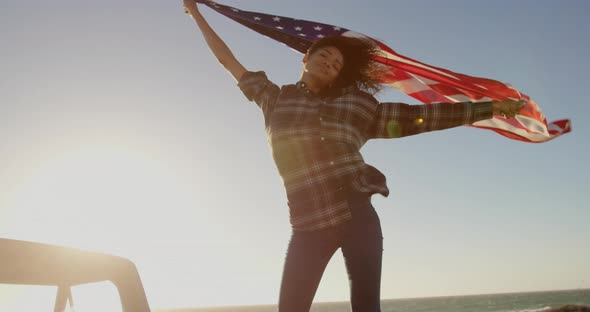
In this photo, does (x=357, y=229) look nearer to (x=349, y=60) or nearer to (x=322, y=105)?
(x=322, y=105)

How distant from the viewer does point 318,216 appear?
2920 mm

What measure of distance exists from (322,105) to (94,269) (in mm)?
2089

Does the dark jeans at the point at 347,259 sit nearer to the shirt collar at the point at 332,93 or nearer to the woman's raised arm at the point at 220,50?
the shirt collar at the point at 332,93

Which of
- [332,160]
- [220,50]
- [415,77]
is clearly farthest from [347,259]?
[415,77]

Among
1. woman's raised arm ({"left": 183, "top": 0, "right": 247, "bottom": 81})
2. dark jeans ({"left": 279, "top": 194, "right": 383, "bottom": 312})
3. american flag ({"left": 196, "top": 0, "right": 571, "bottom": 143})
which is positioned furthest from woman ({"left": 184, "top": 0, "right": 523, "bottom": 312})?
american flag ({"left": 196, "top": 0, "right": 571, "bottom": 143})

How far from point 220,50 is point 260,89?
0.69 metres

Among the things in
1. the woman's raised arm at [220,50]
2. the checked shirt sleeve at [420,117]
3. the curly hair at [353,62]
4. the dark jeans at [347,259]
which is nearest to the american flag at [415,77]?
the woman's raised arm at [220,50]

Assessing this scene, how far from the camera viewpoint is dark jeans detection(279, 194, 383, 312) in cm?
283

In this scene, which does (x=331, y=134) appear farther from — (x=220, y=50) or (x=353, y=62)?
(x=220, y=50)

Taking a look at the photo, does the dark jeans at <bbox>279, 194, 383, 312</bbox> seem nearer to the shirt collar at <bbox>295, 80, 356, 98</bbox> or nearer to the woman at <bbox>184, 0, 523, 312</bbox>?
the woman at <bbox>184, 0, 523, 312</bbox>

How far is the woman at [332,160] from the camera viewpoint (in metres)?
2.87

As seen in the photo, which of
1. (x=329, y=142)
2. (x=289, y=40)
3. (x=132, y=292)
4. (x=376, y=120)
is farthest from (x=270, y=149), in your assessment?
(x=289, y=40)

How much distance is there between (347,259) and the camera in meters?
2.87

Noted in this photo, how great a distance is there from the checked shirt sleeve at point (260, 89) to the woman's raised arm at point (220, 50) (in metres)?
0.15
